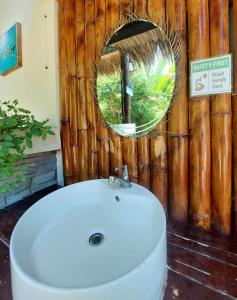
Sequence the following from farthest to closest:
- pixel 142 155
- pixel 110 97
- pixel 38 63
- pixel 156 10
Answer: pixel 38 63, pixel 110 97, pixel 142 155, pixel 156 10

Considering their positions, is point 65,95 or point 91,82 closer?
point 91,82

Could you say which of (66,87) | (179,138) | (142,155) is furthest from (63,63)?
(179,138)

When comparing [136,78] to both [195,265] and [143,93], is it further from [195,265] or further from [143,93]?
[195,265]

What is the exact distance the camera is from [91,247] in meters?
0.73

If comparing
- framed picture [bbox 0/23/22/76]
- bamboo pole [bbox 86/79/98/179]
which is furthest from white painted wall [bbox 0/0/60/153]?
bamboo pole [bbox 86/79/98/179]

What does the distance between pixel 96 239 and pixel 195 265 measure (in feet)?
1.26

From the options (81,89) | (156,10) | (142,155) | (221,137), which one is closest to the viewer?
(221,137)

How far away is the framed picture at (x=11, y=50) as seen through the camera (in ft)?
5.36

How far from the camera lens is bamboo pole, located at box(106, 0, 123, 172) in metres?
1.07

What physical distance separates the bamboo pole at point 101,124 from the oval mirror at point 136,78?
49 mm

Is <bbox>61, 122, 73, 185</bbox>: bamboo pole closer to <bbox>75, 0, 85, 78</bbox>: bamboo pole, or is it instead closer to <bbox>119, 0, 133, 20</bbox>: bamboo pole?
<bbox>75, 0, 85, 78</bbox>: bamboo pole

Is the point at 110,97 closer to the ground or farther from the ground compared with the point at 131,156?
farther from the ground

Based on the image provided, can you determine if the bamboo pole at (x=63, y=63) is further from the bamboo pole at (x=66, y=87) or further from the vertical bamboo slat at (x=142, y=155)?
the vertical bamboo slat at (x=142, y=155)

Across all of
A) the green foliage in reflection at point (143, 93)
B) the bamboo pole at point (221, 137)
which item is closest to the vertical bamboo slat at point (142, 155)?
the green foliage in reflection at point (143, 93)
